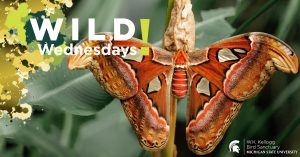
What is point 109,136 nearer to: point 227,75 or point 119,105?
point 119,105

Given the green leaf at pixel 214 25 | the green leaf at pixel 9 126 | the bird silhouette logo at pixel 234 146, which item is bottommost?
the bird silhouette logo at pixel 234 146

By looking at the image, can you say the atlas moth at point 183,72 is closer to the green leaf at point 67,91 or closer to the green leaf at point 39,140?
A: the green leaf at point 67,91

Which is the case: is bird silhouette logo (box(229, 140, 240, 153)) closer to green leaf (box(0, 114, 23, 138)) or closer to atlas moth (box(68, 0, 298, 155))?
atlas moth (box(68, 0, 298, 155))

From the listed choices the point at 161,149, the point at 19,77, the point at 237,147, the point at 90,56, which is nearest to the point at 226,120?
the point at 237,147

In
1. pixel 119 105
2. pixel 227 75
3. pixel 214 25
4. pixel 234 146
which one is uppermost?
pixel 214 25

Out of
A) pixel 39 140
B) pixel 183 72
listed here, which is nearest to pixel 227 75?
pixel 183 72

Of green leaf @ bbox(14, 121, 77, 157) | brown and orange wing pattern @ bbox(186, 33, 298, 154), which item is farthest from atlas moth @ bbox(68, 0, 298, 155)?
green leaf @ bbox(14, 121, 77, 157)

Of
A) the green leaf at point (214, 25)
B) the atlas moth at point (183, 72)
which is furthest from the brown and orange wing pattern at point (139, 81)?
the green leaf at point (214, 25)

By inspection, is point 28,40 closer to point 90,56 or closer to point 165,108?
point 90,56
